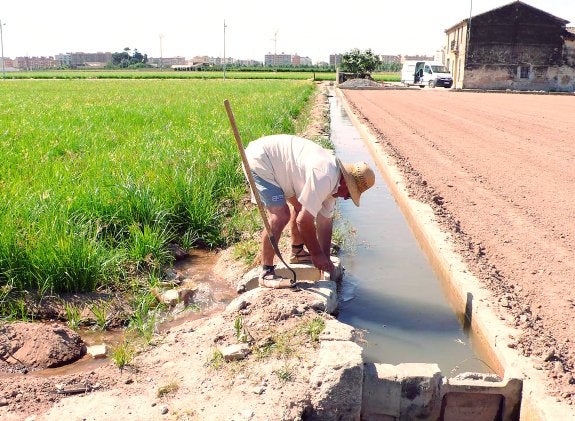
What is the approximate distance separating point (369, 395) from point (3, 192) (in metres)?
3.98

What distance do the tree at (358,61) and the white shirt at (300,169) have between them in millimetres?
46916

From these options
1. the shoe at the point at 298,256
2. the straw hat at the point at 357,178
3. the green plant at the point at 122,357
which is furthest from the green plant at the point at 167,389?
the shoe at the point at 298,256

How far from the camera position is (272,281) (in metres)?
4.00

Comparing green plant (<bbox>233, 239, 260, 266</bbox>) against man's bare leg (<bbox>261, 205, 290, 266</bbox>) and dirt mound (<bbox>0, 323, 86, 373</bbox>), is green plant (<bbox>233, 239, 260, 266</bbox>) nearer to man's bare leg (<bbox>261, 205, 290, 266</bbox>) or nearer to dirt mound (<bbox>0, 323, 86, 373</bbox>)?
man's bare leg (<bbox>261, 205, 290, 266</bbox>)

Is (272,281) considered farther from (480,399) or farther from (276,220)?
(480,399)

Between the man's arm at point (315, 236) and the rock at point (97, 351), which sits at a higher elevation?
the man's arm at point (315, 236)

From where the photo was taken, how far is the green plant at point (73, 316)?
387cm

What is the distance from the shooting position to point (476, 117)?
59.0ft

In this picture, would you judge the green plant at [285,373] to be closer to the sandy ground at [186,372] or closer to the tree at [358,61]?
the sandy ground at [186,372]

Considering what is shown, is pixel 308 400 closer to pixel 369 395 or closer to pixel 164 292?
pixel 369 395

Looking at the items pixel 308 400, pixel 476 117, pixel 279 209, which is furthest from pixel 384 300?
pixel 476 117

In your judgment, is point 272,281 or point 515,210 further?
point 515,210

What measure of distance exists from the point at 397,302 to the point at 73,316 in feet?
7.86

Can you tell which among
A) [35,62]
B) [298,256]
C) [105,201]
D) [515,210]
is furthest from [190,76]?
[35,62]
